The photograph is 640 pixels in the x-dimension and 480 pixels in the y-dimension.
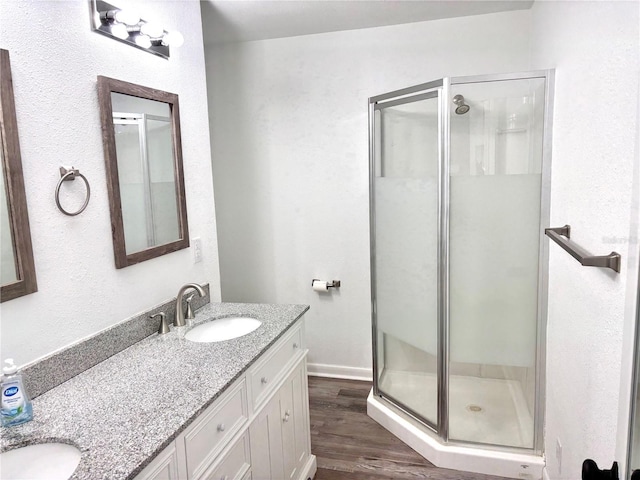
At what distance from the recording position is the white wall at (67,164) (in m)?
1.37

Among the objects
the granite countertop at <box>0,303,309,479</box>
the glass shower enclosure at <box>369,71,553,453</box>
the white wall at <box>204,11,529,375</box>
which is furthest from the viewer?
the white wall at <box>204,11,529,375</box>

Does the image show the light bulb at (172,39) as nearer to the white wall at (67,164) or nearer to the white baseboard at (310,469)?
the white wall at (67,164)

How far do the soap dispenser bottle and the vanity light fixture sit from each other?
1.20 m

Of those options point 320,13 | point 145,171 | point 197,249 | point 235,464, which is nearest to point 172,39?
point 145,171

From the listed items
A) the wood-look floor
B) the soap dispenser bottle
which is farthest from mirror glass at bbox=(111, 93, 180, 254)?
the wood-look floor

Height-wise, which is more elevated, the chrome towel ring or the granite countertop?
the chrome towel ring

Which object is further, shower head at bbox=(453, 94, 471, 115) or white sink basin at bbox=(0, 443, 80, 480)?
shower head at bbox=(453, 94, 471, 115)

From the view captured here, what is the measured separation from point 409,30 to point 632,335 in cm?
250

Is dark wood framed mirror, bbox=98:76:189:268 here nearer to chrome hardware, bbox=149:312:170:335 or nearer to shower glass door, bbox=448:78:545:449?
chrome hardware, bbox=149:312:170:335

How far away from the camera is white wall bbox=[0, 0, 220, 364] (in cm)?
137

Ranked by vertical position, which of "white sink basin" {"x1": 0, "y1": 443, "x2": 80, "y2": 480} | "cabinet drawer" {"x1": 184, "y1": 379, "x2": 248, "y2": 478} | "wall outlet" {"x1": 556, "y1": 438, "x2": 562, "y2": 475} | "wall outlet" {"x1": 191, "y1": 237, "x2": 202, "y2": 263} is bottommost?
"wall outlet" {"x1": 556, "y1": 438, "x2": 562, "y2": 475}

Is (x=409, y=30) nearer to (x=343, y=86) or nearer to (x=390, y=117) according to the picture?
(x=343, y=86)

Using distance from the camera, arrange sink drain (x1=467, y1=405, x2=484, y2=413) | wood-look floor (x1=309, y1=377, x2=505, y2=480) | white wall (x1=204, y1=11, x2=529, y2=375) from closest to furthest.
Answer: wood-look floor (x1=309, y1=377, x2=505, y2=480) → sink drain (x1=467, y1=405, x2=484, y2=413) → white wall (x1=204, y1=11, x2=529, y2=375)

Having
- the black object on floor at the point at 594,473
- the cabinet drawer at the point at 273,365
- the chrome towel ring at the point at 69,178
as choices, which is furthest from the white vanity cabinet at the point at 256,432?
the black object on floor at the point at 594,473
